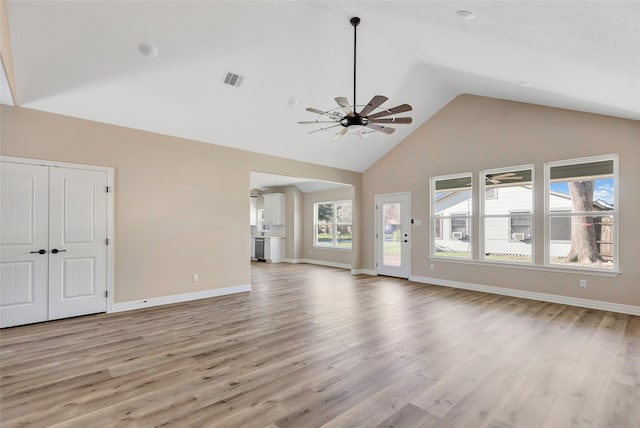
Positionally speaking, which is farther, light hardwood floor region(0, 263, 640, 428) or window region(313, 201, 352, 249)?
window region(313, 201, 352, 249)

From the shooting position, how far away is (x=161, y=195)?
5133 millimetres

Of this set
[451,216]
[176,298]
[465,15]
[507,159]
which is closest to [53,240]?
[176,298]

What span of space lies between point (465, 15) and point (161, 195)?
4771 mm

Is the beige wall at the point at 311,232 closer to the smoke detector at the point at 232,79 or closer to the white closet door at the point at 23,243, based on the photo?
the smoke detector at the point at 232,79

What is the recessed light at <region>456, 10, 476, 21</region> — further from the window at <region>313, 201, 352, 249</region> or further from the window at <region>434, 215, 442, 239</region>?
the window at <region>313, 201, 352, 249</region>

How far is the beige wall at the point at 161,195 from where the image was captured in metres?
4.26

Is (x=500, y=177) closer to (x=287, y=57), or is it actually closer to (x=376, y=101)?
(x=376, y=101)

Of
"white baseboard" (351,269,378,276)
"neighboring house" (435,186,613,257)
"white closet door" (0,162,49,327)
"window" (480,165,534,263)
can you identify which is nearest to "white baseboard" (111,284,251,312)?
"white closet door" (0,162,49,327)

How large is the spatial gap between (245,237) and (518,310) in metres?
4.83

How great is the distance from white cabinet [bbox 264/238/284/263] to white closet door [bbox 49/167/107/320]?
6522 millimetres

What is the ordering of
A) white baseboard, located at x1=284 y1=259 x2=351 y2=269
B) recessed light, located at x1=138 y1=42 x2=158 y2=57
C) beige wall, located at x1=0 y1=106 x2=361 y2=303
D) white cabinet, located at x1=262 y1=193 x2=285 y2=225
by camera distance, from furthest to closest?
white cabinet, located at x1=262 y1=193 x2=285 y2=225 → white baseboard, located at x1=284 y1=259 x2=351 y2=269 → beige wall, located at x1=0 y1=106 x2=361 y2=303 → recessed light, located at x1=138 y1=42 x2=158 y2=57

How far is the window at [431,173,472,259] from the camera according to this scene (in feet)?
21.5

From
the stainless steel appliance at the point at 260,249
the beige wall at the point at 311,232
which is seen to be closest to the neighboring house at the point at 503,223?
the beige wall at the point at 311,232

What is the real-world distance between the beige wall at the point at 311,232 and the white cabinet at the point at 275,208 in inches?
34.4
